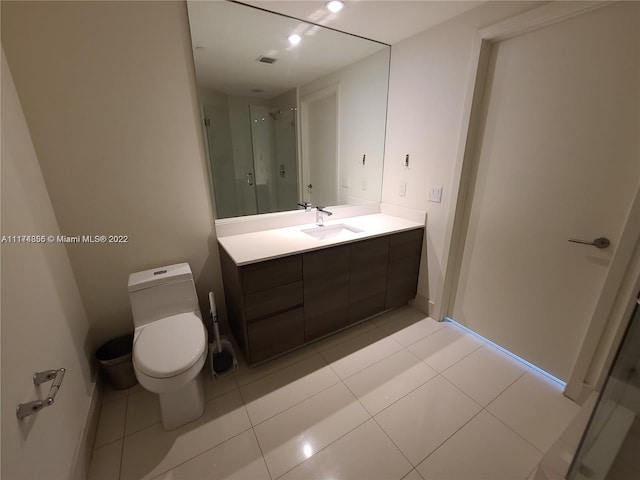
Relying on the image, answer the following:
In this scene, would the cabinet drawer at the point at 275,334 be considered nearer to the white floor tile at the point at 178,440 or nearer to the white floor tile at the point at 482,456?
the white floor tile at the point at 178,440

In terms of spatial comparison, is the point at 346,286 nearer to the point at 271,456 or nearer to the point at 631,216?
the point at 271,456

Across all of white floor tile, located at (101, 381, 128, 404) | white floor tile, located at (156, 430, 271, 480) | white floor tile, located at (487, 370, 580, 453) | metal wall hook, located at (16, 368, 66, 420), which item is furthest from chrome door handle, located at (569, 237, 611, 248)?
white floor tile, located at (101, 381, 128, 404)

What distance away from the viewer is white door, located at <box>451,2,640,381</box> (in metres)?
1.29

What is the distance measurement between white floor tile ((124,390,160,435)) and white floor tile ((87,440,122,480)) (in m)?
0.08

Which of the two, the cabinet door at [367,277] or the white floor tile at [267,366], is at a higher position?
the cabinet door at [367,277]

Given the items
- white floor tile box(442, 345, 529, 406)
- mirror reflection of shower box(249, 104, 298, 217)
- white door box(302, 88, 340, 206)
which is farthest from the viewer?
white door box(302, 88, 340, 206)

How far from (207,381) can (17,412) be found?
3.37ft

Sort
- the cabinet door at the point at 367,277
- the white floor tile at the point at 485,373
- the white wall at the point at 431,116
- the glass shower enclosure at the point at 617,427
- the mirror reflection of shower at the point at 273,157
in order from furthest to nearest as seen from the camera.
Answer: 1. the mirror reflection of shower at the point at 273,157
2. the cabinet door at the point at 367,277
3. the white wall at the point at 431,116
4. the white floor tile at the point at 485,373
5. the glass shower enclosure at the point at 617,427

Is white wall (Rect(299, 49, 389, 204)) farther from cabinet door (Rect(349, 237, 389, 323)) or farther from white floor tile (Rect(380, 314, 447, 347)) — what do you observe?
white floor tile (Rect(380, 314, 447, 347))

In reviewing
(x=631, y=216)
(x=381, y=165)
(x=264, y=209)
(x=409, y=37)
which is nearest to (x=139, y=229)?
(x=264, y=209)

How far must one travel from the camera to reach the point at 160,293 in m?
1.63

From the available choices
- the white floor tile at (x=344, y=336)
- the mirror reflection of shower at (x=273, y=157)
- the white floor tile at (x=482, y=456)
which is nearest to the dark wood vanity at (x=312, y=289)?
the white floor tile at (x=344, y=336)

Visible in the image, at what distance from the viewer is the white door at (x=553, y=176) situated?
129 cm

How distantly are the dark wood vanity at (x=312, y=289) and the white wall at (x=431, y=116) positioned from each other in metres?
0.23
